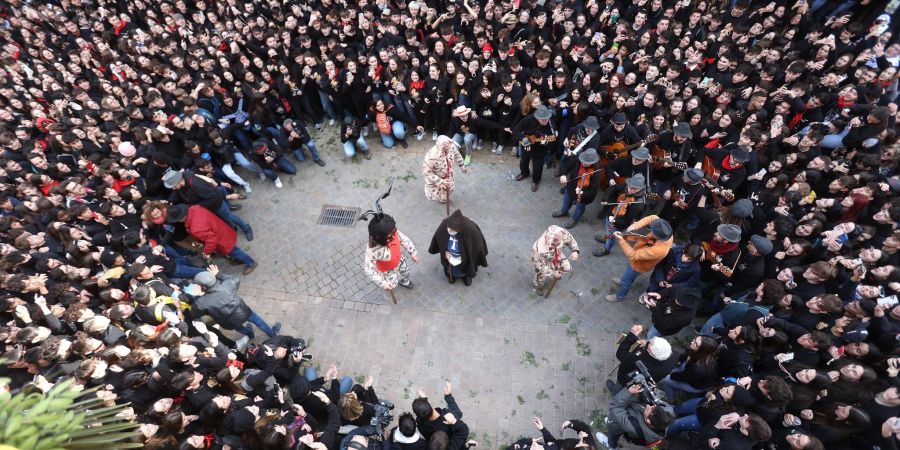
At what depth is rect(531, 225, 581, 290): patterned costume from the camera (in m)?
6.35

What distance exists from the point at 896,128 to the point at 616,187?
15.0ft

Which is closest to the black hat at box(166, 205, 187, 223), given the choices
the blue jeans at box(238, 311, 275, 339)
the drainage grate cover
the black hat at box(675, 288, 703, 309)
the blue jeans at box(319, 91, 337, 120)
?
the blue jeans at box(238, 311, 275, 339)

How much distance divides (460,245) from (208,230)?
4.28m

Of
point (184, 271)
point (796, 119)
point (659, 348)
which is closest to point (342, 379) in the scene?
point (184, 271)

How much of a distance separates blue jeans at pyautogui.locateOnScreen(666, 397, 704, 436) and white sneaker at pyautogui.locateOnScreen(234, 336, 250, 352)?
20.1 feet

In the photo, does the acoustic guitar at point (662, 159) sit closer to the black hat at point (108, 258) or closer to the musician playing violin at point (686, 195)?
the musician playing violin at point (686, 195)

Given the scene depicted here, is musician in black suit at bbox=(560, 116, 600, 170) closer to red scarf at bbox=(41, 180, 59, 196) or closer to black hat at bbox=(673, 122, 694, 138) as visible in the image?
black hat at bbox=(673, 122, 694, 138)

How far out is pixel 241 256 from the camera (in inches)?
321

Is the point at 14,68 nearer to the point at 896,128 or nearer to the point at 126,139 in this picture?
the point at 126,139

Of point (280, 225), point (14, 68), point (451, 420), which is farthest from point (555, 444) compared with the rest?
point (14, 68)

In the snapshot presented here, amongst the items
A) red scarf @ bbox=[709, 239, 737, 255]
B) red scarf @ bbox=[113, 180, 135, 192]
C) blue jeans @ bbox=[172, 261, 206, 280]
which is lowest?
blue jeans @ bbox=[172, 261, 206, 280]

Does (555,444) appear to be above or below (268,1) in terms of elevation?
below

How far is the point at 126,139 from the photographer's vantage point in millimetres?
8523

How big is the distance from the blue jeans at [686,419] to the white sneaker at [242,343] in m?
6.11
